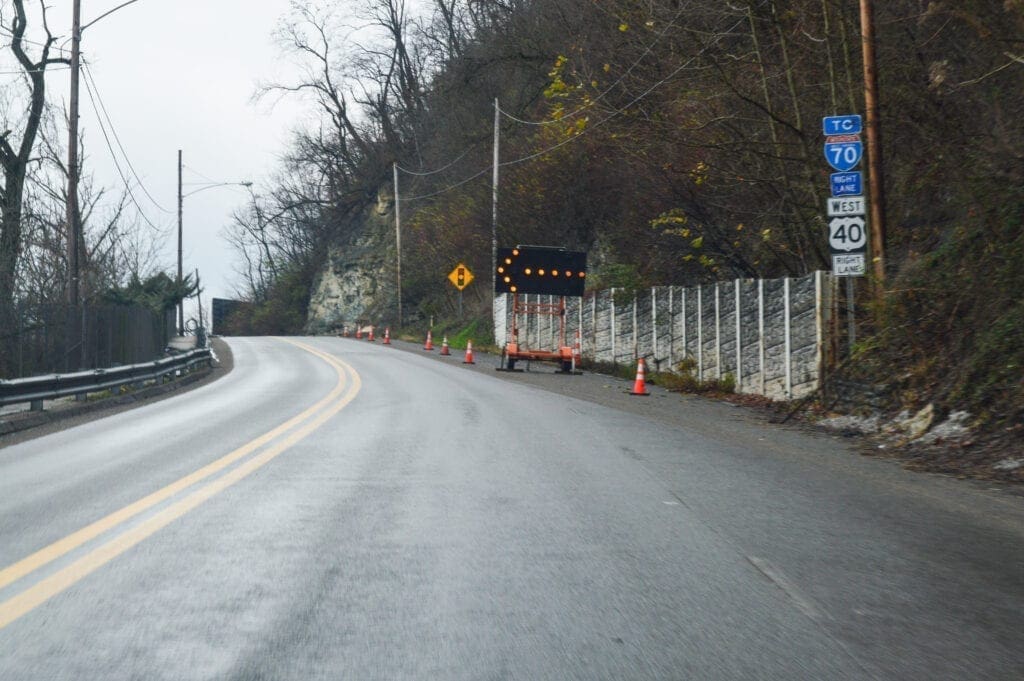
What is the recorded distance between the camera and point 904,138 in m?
18.0

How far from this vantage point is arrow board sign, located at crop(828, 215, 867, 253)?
14.9 m

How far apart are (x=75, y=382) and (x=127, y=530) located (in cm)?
1163

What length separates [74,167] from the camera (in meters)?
23.4

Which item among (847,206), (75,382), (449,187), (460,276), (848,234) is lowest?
(75,382)

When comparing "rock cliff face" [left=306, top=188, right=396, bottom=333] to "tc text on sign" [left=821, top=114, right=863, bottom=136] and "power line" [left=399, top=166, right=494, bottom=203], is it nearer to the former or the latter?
"power line" [left=399, top=166, right=494, bottom=203]

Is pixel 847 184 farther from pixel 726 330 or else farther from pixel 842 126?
pixel 726 330

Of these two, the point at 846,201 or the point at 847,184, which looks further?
the point at 847,184

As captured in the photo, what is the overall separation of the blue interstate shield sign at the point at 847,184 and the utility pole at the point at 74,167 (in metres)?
15.3

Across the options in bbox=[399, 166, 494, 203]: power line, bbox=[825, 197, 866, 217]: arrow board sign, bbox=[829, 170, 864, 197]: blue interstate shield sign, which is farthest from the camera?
bbox=[399, 166, 494, 203]: power line

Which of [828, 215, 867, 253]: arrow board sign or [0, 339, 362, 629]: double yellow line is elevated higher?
[828, 215, 867, 253]: arrow board sign

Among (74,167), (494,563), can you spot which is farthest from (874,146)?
(74,167)

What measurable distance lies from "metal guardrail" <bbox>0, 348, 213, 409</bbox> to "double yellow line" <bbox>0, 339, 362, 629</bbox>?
14.3 ft

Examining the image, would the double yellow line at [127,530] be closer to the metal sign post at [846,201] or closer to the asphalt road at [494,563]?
the asphalt road at [494,563]

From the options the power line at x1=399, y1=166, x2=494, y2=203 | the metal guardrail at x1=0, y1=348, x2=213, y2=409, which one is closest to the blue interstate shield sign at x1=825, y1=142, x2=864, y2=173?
the metal guardrail at x1=0, y1=348, x2=213, y2=409
